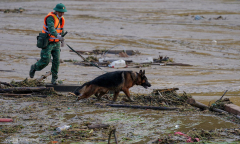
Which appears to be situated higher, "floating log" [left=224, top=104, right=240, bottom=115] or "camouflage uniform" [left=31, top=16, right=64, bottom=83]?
"camouflage uniform" [left=31, top=16, right=64, bottom=83]

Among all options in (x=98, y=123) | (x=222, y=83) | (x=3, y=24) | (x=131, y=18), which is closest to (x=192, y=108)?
(x=98, y=123)

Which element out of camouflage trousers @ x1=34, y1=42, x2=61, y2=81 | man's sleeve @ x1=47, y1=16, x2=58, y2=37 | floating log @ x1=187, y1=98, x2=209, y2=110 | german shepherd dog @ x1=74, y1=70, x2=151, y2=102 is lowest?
floating log @ x1=187, y1=98, x2=209, y2=110

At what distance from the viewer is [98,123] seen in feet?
19.1

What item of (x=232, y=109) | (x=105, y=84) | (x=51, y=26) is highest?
(x=51, y=26)

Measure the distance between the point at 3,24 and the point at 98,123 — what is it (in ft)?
63.2

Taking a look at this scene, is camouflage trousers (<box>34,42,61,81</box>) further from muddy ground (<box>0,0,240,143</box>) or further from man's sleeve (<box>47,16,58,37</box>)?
muddy ground (<box>0,0,240,143</box>)

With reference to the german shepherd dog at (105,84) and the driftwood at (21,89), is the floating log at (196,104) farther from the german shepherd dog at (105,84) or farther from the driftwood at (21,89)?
the driftwood at (21,89)

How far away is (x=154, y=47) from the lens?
1688 cm

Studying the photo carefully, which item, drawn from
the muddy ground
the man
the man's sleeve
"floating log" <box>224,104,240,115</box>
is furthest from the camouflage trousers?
"floating log" <box>224,104,240,115</box>

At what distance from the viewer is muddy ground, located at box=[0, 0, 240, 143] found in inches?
276

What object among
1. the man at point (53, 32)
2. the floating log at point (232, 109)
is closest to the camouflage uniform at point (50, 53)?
the man at point (53, 32)

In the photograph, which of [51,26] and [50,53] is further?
[50,53]

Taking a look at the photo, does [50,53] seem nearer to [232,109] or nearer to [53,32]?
[53,32]

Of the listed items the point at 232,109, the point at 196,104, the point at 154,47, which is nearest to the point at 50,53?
the point at 196,104
